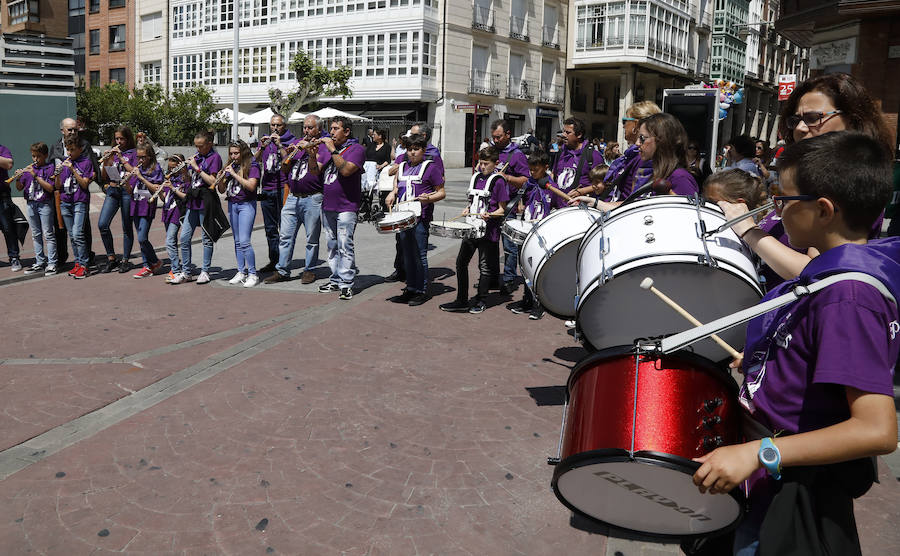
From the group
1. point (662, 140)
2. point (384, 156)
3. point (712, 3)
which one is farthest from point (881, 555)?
point (712, 3)

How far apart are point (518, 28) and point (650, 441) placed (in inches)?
1806

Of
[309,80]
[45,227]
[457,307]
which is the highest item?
[309,80]

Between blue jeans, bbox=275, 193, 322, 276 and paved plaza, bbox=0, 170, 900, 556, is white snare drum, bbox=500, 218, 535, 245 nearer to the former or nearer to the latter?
paved plaza, bbox=0, 170, 900, 556

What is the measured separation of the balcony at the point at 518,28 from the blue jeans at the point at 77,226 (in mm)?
37933

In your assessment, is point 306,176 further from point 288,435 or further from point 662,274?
point 662,274

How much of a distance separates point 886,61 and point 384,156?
403 inches

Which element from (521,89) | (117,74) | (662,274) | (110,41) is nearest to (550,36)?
(521,89)

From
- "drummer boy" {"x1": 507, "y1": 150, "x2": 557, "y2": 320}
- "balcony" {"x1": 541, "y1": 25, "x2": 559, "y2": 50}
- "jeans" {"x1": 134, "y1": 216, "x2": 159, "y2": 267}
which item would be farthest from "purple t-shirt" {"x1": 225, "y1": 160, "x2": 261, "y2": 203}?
"balcony" {"x1": 541, "y1": 25, "x2": 559, "y2": 50}

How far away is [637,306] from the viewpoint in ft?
10.7

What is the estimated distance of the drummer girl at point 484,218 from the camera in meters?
7.99

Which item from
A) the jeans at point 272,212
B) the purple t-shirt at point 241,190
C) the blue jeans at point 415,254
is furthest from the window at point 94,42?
the blue jeans at point 415,254

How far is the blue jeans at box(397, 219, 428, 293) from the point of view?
8.21 m

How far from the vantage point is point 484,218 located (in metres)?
7.99

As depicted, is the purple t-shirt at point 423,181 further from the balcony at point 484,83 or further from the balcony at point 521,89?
Answer: the balcony at point 521,89
